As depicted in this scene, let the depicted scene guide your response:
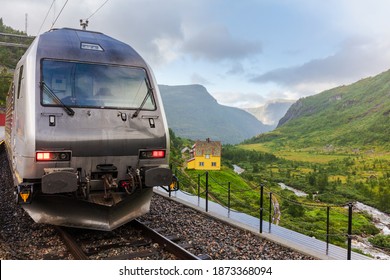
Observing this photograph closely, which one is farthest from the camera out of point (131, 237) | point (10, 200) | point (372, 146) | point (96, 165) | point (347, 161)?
point (372, 146)

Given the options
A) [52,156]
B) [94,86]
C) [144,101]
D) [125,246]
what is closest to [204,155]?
[144,101]

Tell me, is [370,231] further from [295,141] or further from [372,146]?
[295,141]

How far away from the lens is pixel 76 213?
6758mm

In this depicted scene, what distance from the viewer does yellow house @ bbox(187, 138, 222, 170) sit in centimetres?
5869

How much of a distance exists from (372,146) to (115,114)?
497 ft

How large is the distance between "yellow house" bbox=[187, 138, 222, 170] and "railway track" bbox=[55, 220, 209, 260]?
50496 mm

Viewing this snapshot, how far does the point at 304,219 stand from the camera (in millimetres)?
44656

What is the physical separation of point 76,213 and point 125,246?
1052 mm

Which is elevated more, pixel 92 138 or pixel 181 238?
pixel 92 138

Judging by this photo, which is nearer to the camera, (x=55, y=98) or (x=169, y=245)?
(x=169, y=245)

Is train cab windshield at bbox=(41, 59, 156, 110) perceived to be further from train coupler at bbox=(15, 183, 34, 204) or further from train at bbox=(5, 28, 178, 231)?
train coupler at bbox=(15, 183, 34, 204)

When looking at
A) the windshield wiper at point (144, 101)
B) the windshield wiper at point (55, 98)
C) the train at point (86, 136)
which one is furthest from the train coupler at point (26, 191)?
the windshield wiper at point (144, 101)

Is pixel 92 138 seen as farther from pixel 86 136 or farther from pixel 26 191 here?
pixel 26 191
